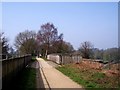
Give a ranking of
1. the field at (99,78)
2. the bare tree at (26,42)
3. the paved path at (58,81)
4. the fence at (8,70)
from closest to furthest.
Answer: the fence at (8,70)
the paved path at (58,81)
the field at (99,78)
the bare tree at (26,42)

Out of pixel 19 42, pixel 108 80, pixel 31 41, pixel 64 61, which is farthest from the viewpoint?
pixel 19 42

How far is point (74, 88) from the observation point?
16.4 m

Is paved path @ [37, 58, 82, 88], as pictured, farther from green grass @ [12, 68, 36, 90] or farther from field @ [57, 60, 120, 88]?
green grass @ [12, 68, 36, 90]

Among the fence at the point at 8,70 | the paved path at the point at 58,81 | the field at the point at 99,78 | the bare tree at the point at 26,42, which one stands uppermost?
the bare tree at the point at 26,42

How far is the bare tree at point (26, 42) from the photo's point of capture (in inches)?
4156

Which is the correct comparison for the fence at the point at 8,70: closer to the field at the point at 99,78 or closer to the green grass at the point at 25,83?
the green grass at the point at 25,83

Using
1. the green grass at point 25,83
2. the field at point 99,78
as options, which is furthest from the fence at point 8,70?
the field at point 99,78

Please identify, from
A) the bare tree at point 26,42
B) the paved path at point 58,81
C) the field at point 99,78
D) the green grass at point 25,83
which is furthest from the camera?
the bare tree at point 26,42

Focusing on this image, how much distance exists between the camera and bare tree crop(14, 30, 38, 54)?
106 metres

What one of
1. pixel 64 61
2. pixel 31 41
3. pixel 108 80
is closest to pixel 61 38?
pixel 31 41

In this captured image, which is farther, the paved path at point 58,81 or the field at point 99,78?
the field at point 99,78

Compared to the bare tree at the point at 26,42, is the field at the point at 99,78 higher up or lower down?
lower down

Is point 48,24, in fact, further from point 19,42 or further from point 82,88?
point 82,88

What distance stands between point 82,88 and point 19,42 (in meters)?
101
